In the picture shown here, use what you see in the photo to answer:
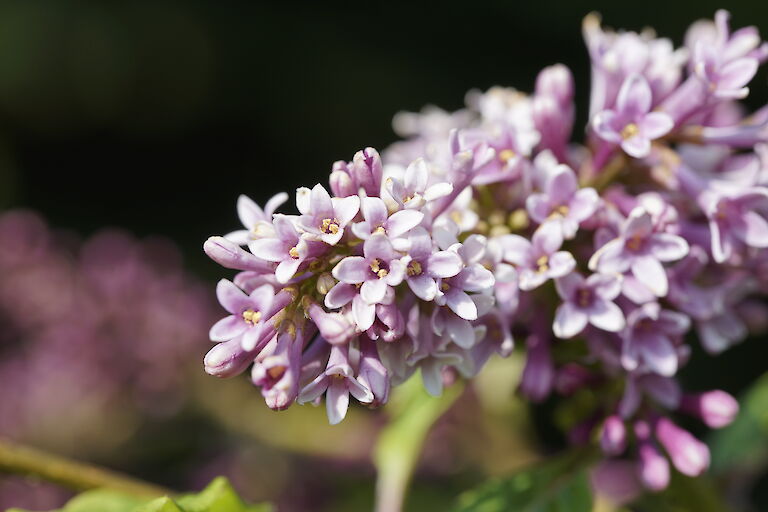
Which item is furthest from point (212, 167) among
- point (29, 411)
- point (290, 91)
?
point (29, 411)

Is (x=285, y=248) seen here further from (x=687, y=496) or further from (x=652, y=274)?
(x=687, y=496)

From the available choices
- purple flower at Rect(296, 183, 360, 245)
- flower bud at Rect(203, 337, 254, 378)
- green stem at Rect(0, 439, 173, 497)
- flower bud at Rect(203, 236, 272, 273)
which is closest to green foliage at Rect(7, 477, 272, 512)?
green stem at Rect(0, 439, 173, 497)

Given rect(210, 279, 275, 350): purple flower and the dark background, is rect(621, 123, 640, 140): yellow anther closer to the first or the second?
rect(210, 279, 275, 350): purple flower

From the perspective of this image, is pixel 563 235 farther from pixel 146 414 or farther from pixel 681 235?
pixel 146 414

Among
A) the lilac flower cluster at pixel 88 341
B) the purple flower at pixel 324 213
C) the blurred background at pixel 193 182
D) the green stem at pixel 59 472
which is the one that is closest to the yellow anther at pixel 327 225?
the purple flower at pixel 324 213

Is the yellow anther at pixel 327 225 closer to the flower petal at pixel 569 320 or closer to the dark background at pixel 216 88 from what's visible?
the flower petal at pixel 569 320

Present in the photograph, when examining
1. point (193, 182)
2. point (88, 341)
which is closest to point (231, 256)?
point (88, 341)
